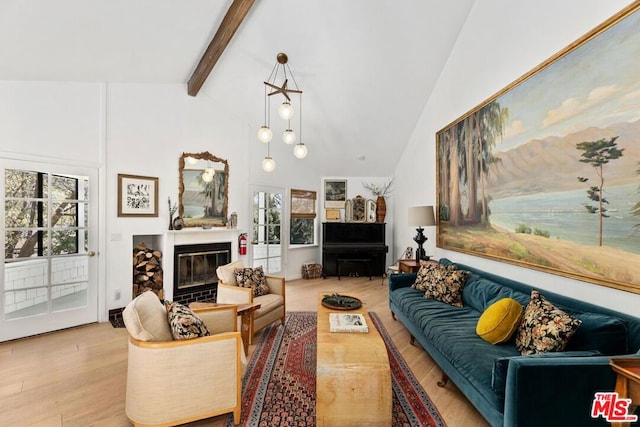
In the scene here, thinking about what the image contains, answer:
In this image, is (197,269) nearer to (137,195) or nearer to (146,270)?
(146,270)

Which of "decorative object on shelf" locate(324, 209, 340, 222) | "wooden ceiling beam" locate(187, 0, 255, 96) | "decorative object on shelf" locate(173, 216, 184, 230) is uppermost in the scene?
"wooden ceiling beam" locate(187, 0, 255, 96)

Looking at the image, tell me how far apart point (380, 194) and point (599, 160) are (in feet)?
16.1

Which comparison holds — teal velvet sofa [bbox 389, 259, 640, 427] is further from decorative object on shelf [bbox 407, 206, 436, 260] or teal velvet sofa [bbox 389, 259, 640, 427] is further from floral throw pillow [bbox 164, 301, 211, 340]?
floral throw pillow [bbox 164, 301, 211, 340]

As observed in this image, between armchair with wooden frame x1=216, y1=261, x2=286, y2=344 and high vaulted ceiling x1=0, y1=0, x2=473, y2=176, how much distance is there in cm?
272

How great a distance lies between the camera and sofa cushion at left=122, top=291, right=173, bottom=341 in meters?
1.86

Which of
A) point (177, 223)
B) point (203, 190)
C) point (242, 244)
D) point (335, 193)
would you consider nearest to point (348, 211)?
point (335, 193)

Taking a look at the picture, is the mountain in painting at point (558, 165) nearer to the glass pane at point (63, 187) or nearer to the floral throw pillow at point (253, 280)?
the floral throw pillow at point (253, 280)

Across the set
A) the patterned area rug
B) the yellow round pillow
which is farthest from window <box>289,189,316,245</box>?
the yellow round pillow

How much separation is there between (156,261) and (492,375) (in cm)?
444

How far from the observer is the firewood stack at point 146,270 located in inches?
171

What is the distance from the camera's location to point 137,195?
4.18 metres

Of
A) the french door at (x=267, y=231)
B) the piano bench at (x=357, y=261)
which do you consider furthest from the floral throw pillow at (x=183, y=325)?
the piano bench at (x=357, y=261)

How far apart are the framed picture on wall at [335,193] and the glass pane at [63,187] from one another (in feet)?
14.7

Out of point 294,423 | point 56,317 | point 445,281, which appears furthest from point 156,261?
point 445,281
